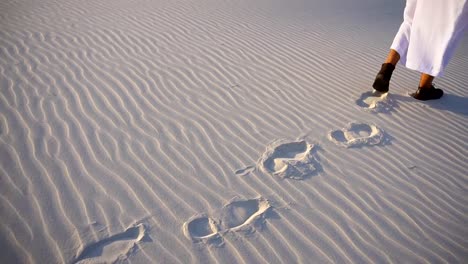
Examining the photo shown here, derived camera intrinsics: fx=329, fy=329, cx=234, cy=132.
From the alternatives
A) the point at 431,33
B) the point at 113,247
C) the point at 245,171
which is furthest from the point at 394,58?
the point at 113,247

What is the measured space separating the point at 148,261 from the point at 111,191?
29.2 inches

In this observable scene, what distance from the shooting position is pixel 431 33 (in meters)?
3.86

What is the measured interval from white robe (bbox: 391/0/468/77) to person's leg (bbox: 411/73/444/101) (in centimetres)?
22

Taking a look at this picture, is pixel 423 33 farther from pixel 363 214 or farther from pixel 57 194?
pixel 57 194

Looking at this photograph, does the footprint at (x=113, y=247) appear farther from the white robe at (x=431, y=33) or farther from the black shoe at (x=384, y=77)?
the white robe at (x=431, y=33)

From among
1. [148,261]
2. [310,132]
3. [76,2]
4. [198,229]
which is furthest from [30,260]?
[76,2]

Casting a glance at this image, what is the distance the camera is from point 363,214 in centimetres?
266

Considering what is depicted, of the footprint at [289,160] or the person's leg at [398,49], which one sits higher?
the person's leg at [398,49]

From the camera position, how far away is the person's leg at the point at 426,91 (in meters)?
4.12

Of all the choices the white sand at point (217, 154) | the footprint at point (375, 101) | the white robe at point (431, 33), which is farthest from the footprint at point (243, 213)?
the white robe at point (431, 33)

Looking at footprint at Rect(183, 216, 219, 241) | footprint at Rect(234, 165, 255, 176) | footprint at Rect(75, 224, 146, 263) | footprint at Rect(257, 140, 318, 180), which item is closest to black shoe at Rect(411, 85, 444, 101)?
footprint at Rect(257, 140, 318, 180)

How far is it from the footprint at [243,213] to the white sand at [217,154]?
12 millimetres

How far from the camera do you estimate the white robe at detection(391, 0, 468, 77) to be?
12.0ft

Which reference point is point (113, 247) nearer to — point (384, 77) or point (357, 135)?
point (357, 135)
